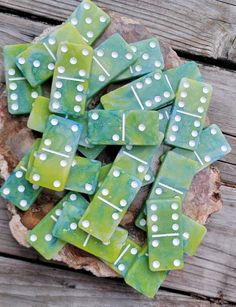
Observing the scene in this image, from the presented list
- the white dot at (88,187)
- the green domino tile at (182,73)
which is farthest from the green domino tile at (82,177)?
the green domino tile at (182,73)

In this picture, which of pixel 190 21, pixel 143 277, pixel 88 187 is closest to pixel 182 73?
pixel 190 21

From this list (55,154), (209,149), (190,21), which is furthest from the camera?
(190,21)

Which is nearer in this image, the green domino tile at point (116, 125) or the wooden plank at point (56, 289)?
the green domino tile at point (116, 125)

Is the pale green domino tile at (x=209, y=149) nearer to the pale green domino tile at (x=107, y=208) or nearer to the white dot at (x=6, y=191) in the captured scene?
the pale green domino tile at (x=107, y=208)

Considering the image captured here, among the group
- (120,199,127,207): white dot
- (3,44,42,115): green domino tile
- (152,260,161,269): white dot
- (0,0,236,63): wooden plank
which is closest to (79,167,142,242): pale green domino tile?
(120,199,127,207): white dot

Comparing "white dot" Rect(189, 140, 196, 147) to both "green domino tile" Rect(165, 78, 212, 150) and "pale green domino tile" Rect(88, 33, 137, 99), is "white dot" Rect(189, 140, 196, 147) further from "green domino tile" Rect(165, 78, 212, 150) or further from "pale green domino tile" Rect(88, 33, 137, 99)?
"pale green domino tile" Rect(88, 33, 137, 99)

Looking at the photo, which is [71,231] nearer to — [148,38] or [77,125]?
[77,125]

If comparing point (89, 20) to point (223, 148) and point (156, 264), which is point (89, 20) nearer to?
point (223, 148)
